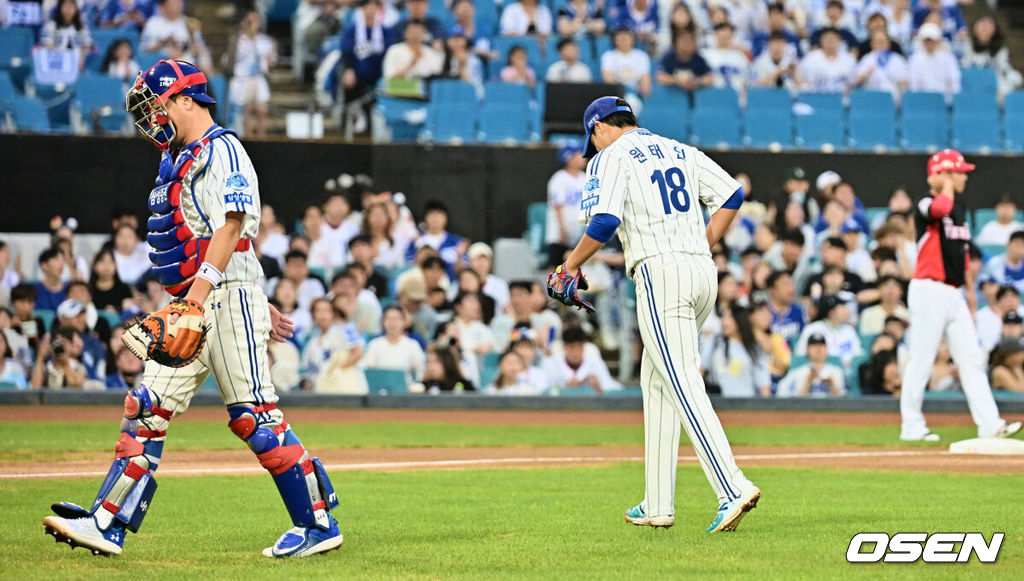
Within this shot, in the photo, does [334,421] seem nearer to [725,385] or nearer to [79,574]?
[725,385]

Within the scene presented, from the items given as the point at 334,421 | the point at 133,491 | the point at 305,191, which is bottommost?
the point at 334,421

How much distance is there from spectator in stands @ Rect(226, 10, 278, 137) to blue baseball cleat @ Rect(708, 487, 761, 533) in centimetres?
1295

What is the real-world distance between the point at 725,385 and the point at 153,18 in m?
10.3

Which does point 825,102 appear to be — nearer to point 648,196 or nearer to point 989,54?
point 989,54

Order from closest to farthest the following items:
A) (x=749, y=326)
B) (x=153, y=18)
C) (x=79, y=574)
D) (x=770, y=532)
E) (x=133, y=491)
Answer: (x=79, y=574)
(x=133, y=491)
(x=770, y=532)
(x=749, y=326)
(x=153, y=18)

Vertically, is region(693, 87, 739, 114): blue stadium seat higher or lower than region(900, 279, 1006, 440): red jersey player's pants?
higher

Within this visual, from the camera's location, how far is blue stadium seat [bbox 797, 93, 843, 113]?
785 inches

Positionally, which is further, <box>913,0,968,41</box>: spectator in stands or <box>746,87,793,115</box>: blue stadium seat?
<box>913,0,968,41</box>: spectator in stands

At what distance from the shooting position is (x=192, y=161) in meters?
6.48

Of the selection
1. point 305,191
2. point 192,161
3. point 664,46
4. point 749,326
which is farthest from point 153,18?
point 192,161

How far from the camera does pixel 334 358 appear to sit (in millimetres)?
16469

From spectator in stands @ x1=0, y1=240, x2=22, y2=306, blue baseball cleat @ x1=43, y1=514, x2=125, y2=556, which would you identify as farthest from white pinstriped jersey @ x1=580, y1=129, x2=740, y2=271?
spectator in stands @ x1=0, y1=240, x2=22, y2=306

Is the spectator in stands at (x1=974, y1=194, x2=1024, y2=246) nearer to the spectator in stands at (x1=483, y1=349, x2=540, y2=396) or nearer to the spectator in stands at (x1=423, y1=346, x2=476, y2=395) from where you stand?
the spectator in stands at (x1=483, y1=349, x2=540, y2=396)

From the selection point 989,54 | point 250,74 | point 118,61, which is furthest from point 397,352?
point 989,54
